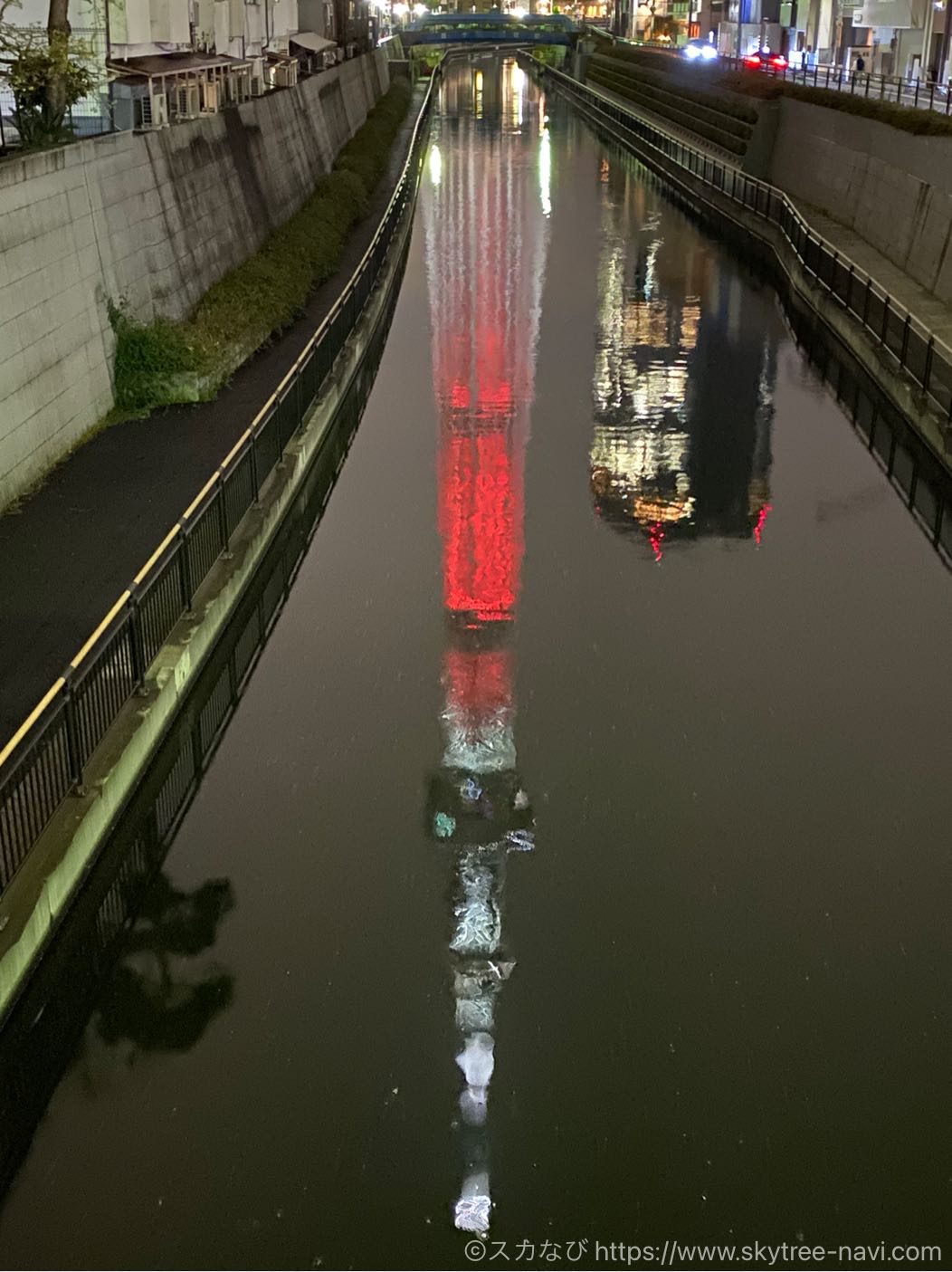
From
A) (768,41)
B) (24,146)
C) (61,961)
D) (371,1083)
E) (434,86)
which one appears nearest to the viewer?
(371,1083)

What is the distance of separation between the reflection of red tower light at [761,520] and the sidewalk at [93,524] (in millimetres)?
6378

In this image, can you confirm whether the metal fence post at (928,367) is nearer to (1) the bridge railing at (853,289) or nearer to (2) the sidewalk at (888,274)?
(1) the bridge railing at (853,289)

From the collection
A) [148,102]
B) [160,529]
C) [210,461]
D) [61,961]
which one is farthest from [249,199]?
[61,961]

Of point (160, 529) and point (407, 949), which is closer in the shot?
point (407, 949)

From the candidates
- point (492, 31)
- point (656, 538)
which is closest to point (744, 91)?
point (656, 538)

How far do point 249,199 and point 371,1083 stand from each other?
84.4ft

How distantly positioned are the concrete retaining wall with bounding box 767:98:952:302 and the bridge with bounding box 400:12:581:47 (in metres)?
85.0

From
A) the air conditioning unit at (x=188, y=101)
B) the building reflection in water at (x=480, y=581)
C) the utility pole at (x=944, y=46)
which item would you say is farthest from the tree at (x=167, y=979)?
the utility pole at (x=944, y=46)

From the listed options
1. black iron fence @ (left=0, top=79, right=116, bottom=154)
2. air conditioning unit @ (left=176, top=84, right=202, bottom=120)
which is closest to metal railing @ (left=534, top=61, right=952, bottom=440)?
black iron fence @ (left=0, top=79, right=116, bottom=154)

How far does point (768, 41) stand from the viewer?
8475 cm

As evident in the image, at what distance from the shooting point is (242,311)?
24531 millimetres

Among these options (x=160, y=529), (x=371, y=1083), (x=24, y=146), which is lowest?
(x=371, y=1083)

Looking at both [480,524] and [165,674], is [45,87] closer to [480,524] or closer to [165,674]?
[480,524]

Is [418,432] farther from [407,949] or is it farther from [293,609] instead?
[407,949]
